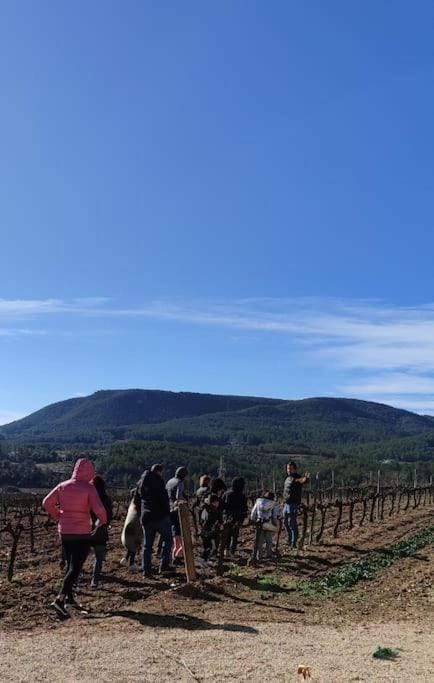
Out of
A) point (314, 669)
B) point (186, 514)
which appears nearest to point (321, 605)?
point (186, 514)

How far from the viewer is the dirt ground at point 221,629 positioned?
6.05 m

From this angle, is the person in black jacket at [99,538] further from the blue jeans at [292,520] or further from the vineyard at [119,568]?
the blue jeans at [292,520]

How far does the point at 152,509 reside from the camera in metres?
10.0

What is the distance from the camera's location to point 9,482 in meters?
66.4

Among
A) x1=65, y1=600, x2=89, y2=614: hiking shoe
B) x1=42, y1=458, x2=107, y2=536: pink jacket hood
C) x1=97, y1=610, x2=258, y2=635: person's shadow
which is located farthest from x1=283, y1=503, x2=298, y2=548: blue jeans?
x1=42, y1=458, x2=107, y2=536: pink jacket hood

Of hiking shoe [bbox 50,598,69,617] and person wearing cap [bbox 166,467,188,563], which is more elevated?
person wearing cap [bbox 166,467,188,563]

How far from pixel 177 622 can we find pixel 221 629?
557mm

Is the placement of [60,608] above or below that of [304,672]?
below

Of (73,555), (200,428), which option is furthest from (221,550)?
(200,428)

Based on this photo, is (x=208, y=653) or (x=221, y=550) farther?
(x=221, y=550)

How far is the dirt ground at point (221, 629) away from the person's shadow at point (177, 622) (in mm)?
12

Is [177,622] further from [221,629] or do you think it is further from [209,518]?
[209,518]

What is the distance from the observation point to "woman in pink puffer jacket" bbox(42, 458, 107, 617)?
7836mm

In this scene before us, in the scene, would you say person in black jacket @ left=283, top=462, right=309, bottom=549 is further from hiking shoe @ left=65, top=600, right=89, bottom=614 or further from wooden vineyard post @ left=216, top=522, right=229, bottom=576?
hiking shoe @ left=65, top=600, right=89, bottom=614
